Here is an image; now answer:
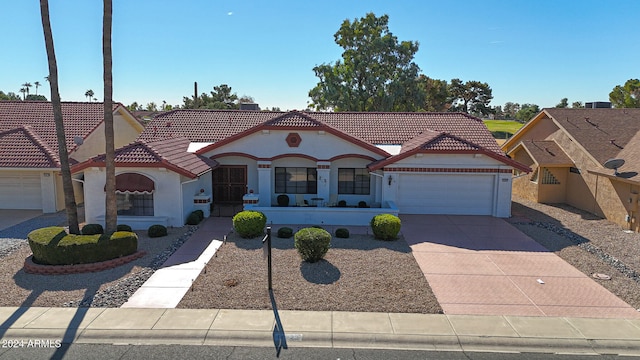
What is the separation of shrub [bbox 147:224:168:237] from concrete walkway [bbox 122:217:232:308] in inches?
44.5

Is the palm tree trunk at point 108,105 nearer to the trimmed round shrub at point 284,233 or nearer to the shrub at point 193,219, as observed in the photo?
the shrub at point 193,219

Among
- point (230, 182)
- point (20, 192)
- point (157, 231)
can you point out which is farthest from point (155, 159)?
point (20, 192)

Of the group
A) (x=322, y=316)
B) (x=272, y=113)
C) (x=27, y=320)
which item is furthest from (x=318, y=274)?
(x=272, y=113)

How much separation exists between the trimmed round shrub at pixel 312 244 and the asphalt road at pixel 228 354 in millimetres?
4970

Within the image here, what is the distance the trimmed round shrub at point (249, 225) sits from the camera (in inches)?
662

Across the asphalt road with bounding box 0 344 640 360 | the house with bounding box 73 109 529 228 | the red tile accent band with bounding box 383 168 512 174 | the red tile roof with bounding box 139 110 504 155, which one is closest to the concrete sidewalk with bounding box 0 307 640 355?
the asphalt road with bounding box 0 344 640 360

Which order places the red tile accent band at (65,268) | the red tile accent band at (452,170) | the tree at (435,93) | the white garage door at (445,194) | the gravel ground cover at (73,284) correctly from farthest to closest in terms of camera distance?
the tree at (435,93)
the white garage door at (445,194)
the red tile accent band at (452,170)
the red tile accent band at (65,268)
the gravel ground cover at (73,284)

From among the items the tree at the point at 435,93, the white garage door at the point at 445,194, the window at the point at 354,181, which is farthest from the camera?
the tree at the point at 435,93

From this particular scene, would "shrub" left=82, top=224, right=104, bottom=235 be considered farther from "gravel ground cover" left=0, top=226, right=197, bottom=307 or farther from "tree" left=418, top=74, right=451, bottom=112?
"tree" left=418, top=74, right=451, bottom=112

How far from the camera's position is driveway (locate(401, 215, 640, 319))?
439 inches

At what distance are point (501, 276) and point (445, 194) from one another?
8.74 m

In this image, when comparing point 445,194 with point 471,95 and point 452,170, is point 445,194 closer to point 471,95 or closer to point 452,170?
point 452,170

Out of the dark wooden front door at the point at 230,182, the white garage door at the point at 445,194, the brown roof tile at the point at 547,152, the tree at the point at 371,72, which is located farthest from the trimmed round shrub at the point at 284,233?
the tree at the point at 371,72

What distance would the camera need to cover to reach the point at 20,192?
21969 mm
